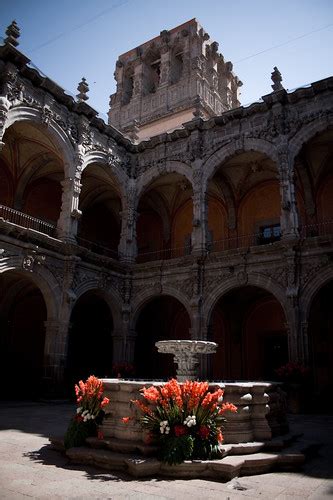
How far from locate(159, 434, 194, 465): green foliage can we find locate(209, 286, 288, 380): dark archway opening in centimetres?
1222

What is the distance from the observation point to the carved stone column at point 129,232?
54.6 feet

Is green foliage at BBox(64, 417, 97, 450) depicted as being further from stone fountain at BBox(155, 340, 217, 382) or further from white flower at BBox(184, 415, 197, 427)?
stone fountain at BBox(155, 340, 217, 382)

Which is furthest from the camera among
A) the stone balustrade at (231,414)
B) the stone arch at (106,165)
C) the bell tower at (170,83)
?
the bell tower at (170,83)

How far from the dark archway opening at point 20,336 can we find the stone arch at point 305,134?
11.2 metres

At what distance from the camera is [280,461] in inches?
200

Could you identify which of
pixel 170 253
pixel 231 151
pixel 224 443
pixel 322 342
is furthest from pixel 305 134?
pixel 224 443

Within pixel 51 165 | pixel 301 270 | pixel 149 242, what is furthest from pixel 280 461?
pixel 149 242

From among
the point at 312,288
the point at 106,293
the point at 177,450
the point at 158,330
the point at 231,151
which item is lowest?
the point at 177,450

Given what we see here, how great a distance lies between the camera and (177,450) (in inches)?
186

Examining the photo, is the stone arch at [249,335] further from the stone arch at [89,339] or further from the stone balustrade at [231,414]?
the stone balustrade at [231,414]

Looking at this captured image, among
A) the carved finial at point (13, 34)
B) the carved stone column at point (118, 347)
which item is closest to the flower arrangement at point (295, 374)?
the carved stone column at point (118, 347)

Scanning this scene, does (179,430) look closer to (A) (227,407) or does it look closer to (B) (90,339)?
(A) (227,407)

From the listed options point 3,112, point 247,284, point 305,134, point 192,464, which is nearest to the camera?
point 192,464

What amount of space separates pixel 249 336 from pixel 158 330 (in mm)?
4495
